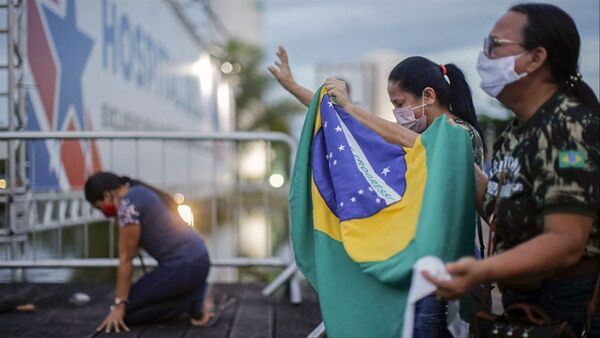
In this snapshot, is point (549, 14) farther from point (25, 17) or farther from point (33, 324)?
point (25, 17)

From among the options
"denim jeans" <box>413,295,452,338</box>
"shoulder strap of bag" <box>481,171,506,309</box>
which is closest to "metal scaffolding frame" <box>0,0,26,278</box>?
"denim jeans" <box>413,295,452,338</box>

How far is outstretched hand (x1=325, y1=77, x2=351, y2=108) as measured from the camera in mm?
2931

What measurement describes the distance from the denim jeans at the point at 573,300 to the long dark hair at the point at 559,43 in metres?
0.50

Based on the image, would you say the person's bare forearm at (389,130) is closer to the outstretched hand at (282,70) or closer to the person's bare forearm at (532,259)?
the outstretched hand at (282,70)

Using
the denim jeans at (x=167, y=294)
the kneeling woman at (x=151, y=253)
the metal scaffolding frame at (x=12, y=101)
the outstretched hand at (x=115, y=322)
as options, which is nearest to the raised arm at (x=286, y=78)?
the kneeling woman at (x=151, y=253)

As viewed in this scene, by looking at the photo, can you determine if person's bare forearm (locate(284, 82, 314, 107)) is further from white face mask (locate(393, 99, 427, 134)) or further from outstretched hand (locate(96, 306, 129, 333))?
outstretched hand (locate(96, 306, 129, 333))

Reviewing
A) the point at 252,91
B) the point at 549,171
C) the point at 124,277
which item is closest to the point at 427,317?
the point at 549,171

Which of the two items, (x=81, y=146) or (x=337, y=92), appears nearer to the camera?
(x=337, y=92)

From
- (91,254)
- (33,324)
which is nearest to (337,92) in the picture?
(33,324)

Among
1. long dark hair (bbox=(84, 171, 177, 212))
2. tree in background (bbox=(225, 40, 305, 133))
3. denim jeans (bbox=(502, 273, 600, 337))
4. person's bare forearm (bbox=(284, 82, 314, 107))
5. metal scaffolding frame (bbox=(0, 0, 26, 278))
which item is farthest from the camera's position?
tree in background (bbox=(225, 40, 305, 133))

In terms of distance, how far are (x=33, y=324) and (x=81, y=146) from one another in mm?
2067

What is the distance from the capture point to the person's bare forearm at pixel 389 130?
9.04 ft

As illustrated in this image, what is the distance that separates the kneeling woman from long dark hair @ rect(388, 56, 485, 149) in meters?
2.26

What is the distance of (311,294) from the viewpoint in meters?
6.23
